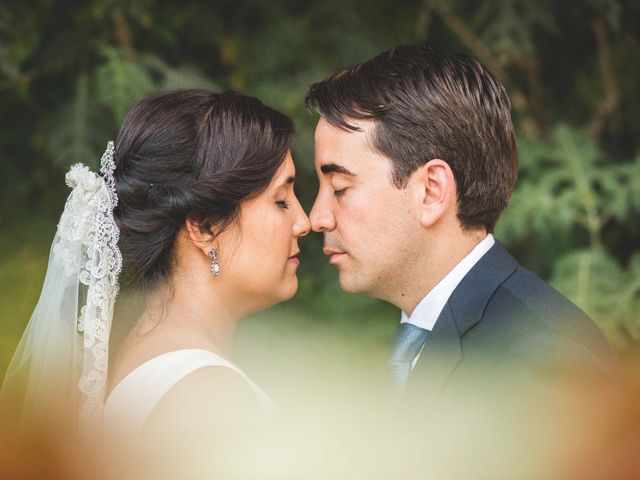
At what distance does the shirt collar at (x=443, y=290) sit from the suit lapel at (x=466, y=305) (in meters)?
0.09

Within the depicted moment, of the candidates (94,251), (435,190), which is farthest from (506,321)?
(94,251)

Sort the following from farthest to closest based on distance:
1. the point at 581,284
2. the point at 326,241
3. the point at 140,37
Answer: the point at 140,37 < the point at 581,284 < the point at 326,241

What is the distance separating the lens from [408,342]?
2.58 meters

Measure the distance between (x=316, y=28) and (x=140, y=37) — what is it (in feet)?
3.86

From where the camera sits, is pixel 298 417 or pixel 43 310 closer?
pixel 298 417

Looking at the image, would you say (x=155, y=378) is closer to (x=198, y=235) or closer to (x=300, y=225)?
(x=198, y=235)

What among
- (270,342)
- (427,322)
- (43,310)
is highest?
(43,310)

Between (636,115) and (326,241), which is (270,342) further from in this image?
(636,115)

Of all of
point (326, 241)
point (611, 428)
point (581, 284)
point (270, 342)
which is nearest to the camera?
point (611, 428)

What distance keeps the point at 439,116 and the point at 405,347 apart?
782 millimetres

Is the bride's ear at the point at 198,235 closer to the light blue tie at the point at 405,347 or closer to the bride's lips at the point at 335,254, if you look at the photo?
the bride's lips at the point at 335,254

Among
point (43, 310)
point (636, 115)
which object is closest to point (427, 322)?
point (43, 310)

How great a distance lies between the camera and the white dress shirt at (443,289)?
2.63 metres

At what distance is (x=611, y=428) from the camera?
1.55 feet
